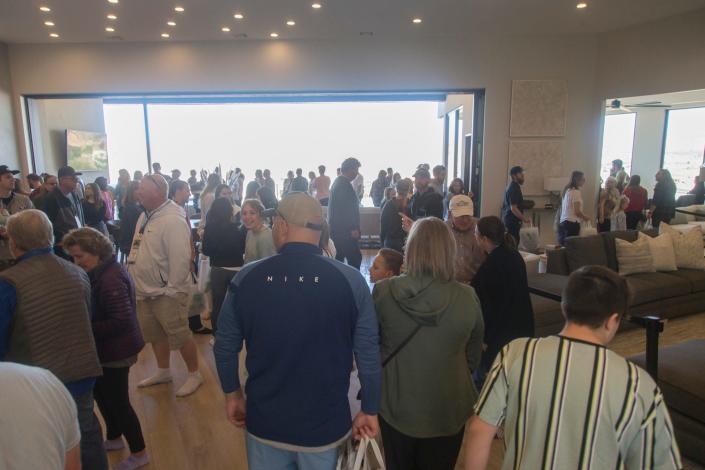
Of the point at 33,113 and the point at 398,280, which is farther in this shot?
the point at 33,113

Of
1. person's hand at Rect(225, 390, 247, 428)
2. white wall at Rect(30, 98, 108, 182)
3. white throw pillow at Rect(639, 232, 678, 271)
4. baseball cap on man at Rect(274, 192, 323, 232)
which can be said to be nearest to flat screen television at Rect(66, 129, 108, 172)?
white wall at Rect(30, 98, 108, 182)

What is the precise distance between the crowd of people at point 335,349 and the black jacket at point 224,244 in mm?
480

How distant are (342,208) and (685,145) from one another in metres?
11.6

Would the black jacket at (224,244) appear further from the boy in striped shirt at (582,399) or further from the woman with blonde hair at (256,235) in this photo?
the boy in striped shirt at (582,399)

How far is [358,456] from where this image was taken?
1501mm

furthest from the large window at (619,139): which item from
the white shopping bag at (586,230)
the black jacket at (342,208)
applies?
→ the black jacket at (342,208)

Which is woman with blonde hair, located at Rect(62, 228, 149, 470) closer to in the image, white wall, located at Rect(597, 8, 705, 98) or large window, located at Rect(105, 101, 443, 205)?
white wall, located at Rect(597, 8, 705, 98)

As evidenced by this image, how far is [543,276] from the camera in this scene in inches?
194

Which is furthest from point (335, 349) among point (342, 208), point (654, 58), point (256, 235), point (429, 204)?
point (654, 58)

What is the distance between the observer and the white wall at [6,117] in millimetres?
7828

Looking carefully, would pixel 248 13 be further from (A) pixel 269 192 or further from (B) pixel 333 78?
(A) pixel 269 192

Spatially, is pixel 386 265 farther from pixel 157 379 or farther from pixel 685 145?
pixel 685 145

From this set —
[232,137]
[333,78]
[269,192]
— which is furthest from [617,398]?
[232,137]

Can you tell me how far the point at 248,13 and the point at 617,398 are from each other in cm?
716
